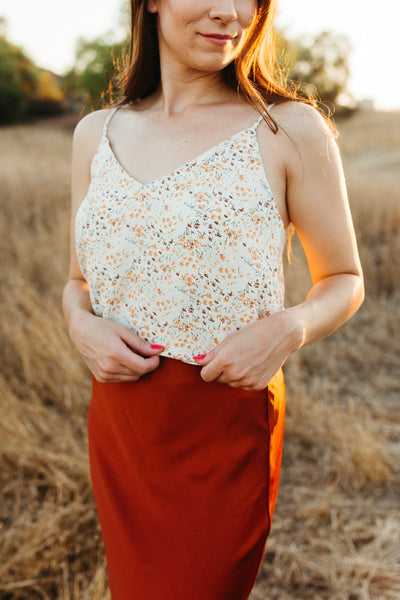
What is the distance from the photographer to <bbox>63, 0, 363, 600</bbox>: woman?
0.99 meters

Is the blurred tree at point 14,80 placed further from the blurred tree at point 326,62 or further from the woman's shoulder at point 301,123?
the woman's shoulder at point 301,123

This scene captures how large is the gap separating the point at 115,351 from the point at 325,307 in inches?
18.9

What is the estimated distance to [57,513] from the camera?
2.03 meters

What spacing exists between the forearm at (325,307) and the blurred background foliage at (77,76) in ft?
60.1

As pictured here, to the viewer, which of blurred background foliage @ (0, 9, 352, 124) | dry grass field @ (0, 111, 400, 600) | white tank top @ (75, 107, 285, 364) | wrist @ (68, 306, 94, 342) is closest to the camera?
white tank top @ (75, 107, 285, 364)

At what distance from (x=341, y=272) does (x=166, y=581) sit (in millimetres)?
828

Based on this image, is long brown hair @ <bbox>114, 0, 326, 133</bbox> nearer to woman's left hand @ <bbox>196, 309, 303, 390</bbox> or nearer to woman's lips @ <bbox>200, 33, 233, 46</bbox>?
woman's lips @ <bbox>200, 33, 233, 46</bbox>

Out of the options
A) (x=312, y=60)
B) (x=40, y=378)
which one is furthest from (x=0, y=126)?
(x=40, y=378)

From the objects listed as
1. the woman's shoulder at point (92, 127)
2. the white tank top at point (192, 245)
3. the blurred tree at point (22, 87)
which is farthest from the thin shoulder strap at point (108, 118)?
the blurred tree at point (22, 87)

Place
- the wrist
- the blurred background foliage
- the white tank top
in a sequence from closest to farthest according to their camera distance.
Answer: the white tank top, the wrist, the blurred background foliage

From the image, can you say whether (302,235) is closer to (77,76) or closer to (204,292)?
(204,292)

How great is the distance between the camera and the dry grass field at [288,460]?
6.40 feet

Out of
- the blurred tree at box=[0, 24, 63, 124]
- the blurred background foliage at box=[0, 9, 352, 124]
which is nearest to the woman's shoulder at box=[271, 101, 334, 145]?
the blurred background foliage at box=[0, 9, 352, 124]

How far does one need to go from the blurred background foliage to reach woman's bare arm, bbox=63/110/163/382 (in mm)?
18026
